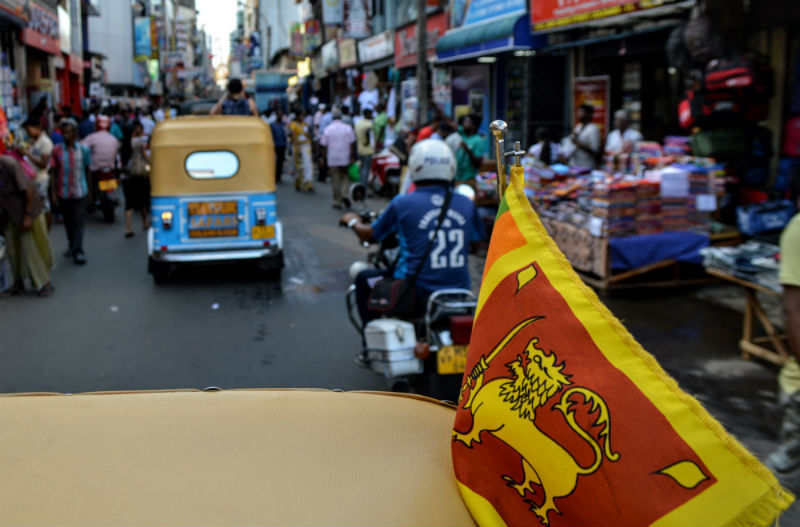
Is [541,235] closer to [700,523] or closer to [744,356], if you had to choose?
[700,523]

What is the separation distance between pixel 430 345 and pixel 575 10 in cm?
941

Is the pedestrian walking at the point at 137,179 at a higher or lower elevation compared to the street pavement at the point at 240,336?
higher

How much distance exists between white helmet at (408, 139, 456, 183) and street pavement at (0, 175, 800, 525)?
171 cm

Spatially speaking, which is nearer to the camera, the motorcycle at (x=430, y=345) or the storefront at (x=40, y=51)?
the motorcycle at (x=430, y=345)

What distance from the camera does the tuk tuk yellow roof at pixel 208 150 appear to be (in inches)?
384

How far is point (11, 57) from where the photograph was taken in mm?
21484

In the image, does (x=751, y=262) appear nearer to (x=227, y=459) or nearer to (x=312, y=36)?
(x=227, y=459)

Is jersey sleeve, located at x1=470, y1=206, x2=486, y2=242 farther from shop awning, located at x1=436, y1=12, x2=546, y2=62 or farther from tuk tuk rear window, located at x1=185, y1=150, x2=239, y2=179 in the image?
shop awning, located at x1=436, y1=12, x2=546, y2=62

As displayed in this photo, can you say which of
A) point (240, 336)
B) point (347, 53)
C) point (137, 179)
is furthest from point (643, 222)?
point (347, 53)

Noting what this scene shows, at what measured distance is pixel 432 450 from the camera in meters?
1.81

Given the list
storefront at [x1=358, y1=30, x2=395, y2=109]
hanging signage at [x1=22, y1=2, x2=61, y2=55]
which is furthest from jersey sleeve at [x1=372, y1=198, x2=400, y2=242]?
storefront at [x1=358, y1=30, x2=395, y2=109]

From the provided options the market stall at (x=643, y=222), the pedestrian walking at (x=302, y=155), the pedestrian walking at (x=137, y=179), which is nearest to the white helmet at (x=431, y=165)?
the market stall at (x=643, y=222)

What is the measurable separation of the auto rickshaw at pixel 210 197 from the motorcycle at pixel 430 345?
5033mm

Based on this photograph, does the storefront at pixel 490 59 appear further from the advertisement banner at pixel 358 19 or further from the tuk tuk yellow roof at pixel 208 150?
the advertisement banner at pixel 358 19
